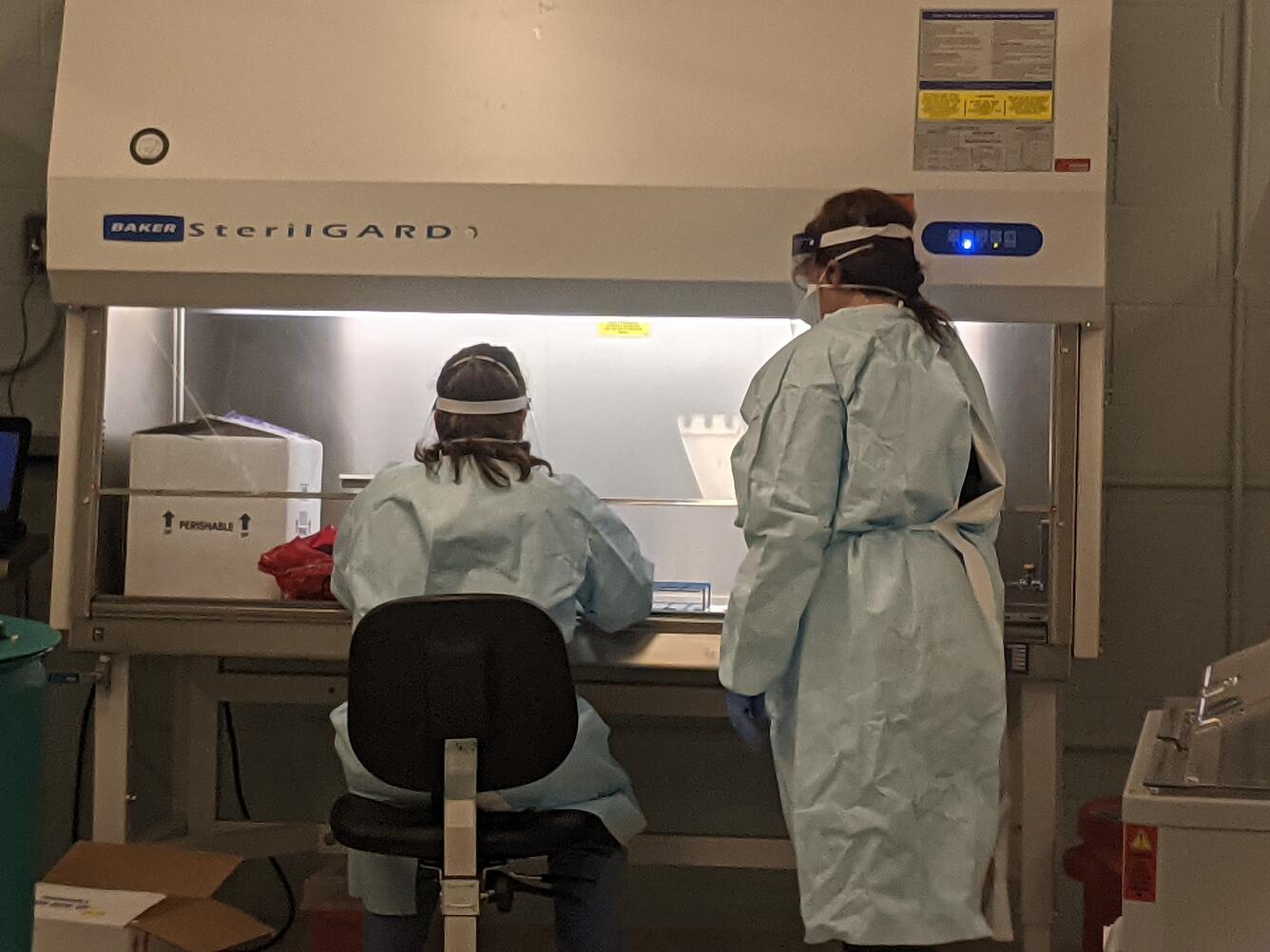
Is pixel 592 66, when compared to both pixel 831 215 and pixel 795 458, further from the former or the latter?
pixel 795 458

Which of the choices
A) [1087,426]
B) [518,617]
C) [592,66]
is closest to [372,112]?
[592,66]

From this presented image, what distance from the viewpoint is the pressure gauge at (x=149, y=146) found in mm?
2461

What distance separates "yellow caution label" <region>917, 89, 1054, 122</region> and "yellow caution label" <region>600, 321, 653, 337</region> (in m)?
0.68

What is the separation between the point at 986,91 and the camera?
241 cm

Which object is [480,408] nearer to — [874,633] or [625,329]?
[625,329]

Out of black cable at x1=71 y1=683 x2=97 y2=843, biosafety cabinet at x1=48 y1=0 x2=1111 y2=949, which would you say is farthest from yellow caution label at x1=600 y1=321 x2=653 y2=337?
black cable at x1=71 y1=683 x2=97 y2=843

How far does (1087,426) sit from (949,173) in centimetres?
47

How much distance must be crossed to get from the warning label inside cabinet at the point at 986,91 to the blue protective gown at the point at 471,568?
0.86m

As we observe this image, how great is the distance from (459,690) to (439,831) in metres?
0.21

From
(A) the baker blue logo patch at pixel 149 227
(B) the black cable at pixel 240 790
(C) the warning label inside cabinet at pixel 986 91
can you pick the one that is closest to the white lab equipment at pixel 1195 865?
(C) the warning label inside cabinet at pixel 986 91

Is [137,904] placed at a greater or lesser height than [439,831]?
lesser

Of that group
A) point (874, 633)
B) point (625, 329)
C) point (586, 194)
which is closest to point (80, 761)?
point (625, 329)

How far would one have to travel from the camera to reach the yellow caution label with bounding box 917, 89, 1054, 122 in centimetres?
240

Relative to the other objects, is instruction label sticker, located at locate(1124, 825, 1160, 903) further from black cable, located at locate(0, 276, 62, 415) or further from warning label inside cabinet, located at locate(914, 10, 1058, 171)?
black cable, located at locate(0, 276, 62, 415)
